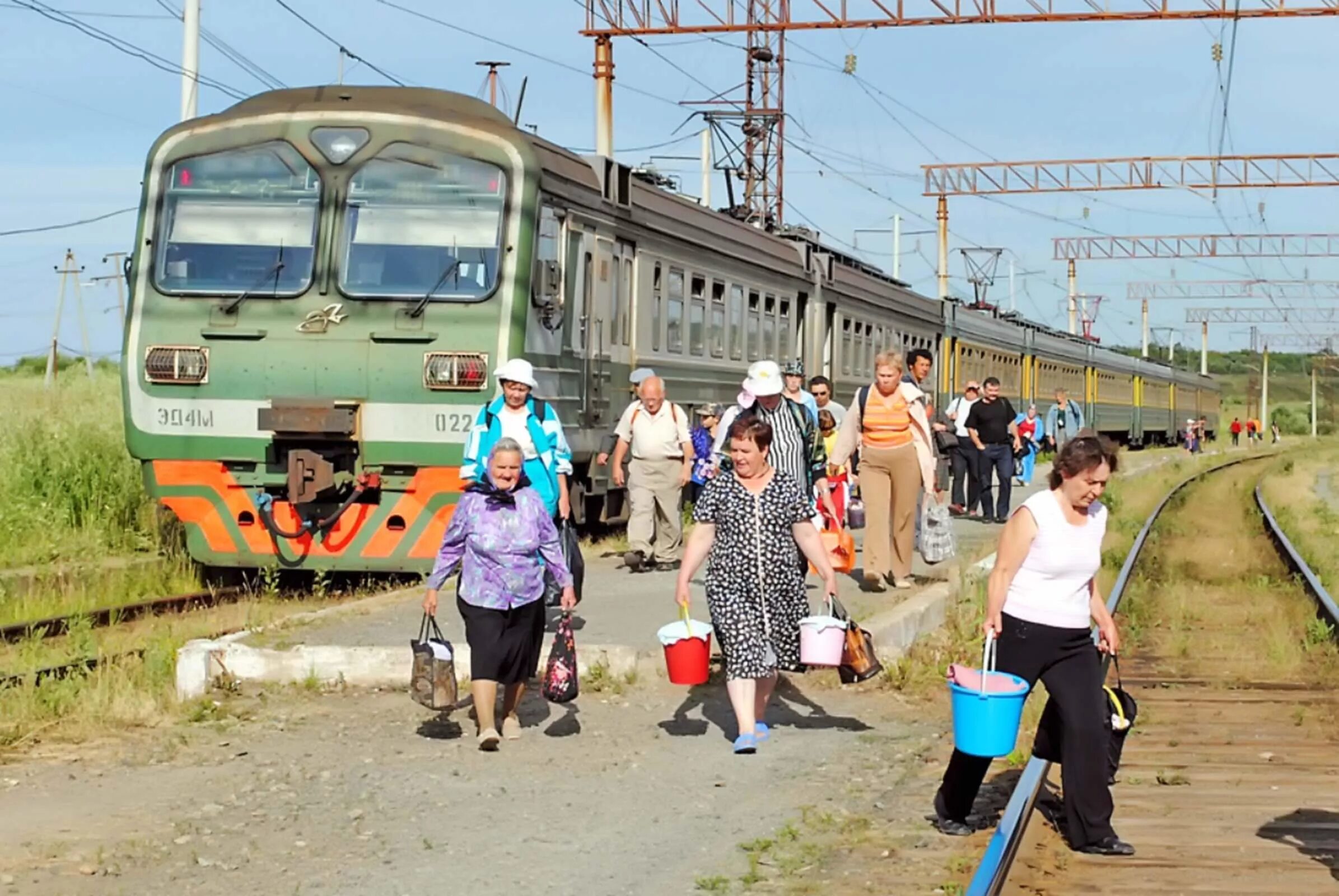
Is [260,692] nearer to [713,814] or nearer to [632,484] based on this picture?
[713,814]

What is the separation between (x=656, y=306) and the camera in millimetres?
18859

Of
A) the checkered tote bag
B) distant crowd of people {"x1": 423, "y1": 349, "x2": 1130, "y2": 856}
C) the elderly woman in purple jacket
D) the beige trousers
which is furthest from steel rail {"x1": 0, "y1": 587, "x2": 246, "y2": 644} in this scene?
the checkered tote bag

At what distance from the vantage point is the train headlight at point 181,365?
14453 mm

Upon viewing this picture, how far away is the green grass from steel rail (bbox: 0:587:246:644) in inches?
108

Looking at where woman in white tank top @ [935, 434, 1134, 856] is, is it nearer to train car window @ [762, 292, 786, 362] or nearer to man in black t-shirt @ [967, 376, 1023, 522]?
man in black t-shirt @ [967, 376, 1023, 522]

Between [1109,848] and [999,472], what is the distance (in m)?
15.3

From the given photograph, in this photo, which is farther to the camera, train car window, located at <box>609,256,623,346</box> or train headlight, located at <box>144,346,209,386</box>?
train car window, located at <box>609,256,623,346</box>

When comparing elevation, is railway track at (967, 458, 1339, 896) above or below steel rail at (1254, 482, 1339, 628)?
below

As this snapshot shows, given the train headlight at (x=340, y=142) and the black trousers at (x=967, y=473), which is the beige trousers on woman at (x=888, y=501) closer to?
the train headlight at (x=340, y=142)

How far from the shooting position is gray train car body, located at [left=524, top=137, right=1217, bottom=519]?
51.5 ft

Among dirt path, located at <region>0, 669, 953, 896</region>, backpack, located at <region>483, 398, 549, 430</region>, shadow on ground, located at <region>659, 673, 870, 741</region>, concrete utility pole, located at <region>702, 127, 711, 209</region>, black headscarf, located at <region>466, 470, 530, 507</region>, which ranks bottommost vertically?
dirt path, located at <region>0, 669, 953, 896</region>

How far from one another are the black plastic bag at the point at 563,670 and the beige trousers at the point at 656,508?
6045mm

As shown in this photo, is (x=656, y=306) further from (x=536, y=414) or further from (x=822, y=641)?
(x=822, y=641)

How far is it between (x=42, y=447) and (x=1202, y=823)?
15.3 metres
